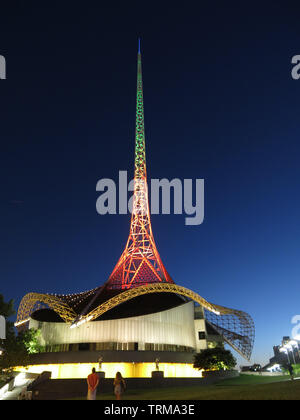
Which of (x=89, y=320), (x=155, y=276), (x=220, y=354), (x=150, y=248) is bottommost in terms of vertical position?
(x=220, y=354)

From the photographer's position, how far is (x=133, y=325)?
4859 cm

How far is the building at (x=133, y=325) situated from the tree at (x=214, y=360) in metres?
6.03

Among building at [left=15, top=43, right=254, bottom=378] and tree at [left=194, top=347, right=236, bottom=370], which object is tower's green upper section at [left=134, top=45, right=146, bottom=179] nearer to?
building at [left=15, top=43, right=254, bottom=378]

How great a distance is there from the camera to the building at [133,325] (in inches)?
1775

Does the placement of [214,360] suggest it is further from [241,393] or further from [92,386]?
[92,386]

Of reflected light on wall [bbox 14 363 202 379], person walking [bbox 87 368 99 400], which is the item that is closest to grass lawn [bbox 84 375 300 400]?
person walking [bbox 87 368 99 400]

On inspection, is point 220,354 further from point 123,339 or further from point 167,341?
point 123,339

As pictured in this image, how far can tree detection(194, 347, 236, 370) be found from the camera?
4125 centimetres

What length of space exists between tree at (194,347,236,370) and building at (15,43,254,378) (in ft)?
19.8

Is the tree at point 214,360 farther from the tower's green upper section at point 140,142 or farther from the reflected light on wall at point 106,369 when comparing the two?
the tower's green upper section at point 140,142

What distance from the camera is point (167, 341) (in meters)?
Answer: 50.1
